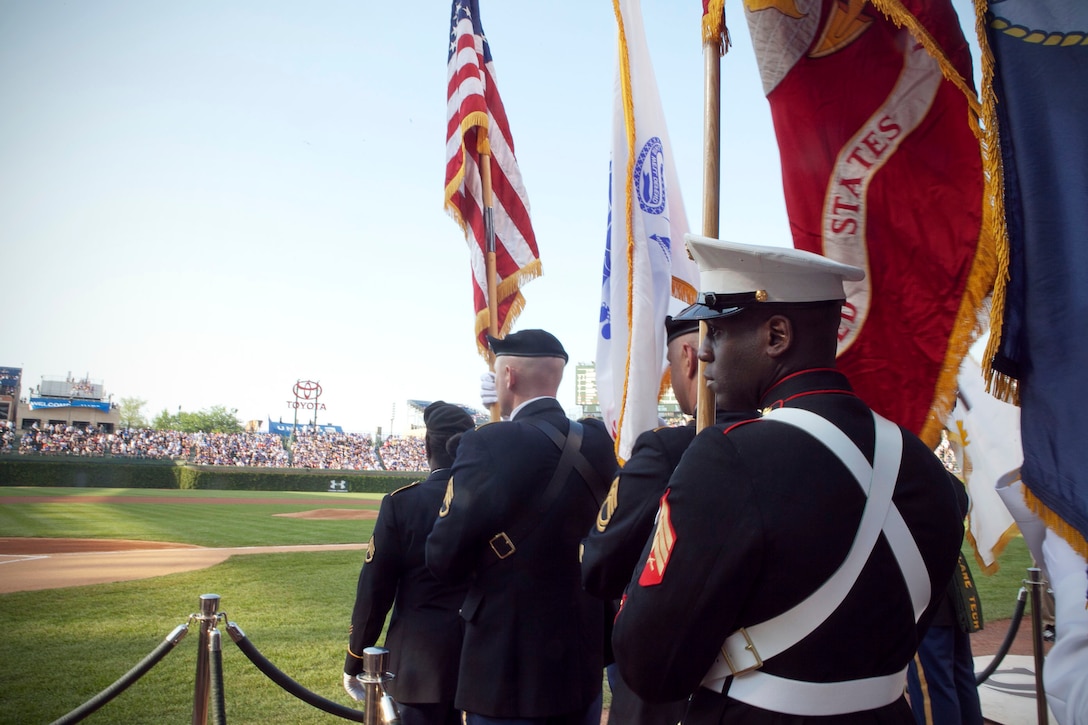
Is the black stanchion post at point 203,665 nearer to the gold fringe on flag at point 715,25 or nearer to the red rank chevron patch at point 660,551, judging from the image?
the red rank chevron patch at point 660,551

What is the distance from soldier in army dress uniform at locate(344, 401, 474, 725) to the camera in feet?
11.2

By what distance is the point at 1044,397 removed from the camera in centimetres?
169

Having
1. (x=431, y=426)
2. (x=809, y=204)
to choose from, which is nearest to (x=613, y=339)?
(x=431, y=426)

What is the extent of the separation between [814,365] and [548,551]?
163 cm

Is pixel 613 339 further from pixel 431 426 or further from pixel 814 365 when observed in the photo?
pixel 814 365

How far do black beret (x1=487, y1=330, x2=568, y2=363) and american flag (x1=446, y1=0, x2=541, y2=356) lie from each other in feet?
5.42

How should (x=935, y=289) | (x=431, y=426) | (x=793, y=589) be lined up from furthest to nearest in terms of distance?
1. (x=431, y=426)
2. (x=935, y=289)
3. (x=793, y=589)

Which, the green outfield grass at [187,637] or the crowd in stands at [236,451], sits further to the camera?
the crowd in stands at [236,451]

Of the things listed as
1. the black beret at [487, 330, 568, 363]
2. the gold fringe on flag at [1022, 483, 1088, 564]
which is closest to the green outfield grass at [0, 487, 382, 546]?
the black beret at [487, 330, 568, 363]

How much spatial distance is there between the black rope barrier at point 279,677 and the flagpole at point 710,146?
267cm

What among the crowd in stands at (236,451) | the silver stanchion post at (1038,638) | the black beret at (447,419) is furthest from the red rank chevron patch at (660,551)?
the crowd in stands at (236,451)

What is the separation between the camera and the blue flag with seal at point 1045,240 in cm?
163

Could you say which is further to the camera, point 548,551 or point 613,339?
point 613,339

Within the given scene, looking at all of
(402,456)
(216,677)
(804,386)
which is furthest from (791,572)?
(402,456)
